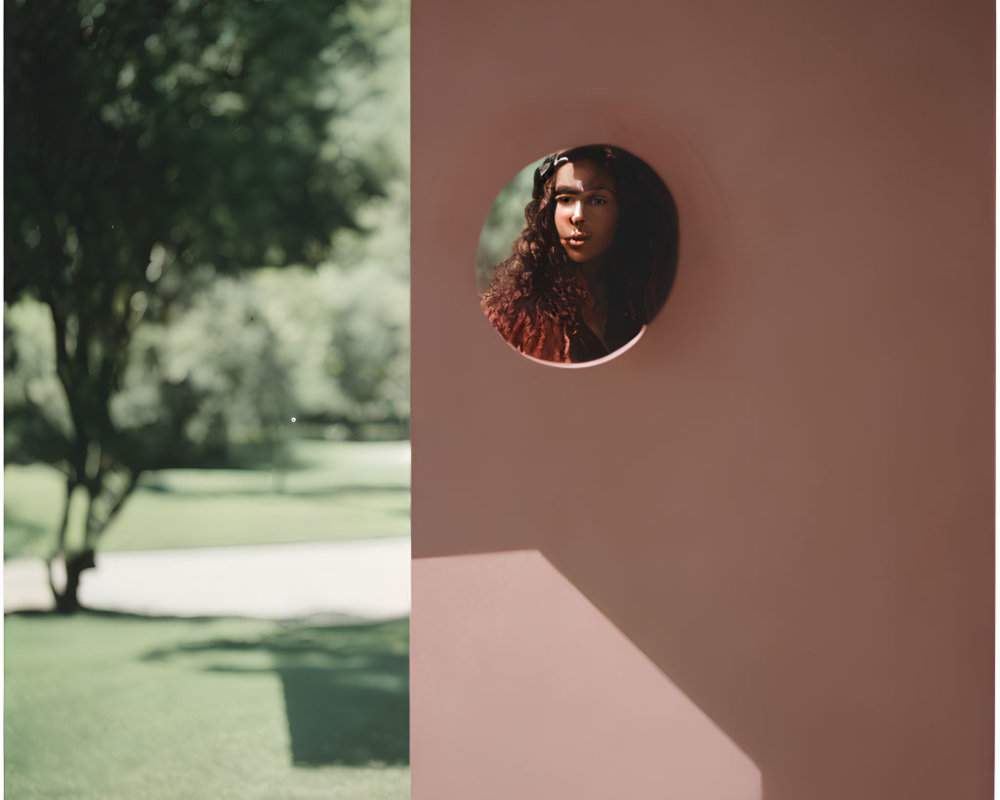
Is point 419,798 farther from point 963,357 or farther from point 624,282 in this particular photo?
point 963,357

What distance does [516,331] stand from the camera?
1.44m

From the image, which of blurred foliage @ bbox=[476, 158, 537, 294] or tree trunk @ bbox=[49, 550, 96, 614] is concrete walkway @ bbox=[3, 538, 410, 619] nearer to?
tree trunk @ bbox=[49, 550, 96, 614]

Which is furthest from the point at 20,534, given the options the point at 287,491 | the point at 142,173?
the point at 142,173

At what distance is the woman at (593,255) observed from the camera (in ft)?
4.63

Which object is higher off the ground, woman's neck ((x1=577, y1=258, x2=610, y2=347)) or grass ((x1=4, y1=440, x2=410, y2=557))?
woman's neck ((x1=577, y1=258, x2=610, y2=347))

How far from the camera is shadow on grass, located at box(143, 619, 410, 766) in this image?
3682 mm

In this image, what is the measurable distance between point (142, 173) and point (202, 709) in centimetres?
293

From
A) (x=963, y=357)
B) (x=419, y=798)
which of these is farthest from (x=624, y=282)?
(x=419, y=798)

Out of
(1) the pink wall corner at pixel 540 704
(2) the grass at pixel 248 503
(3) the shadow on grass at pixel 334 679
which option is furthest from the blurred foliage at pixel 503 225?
(2) the grass at pixel 248 503

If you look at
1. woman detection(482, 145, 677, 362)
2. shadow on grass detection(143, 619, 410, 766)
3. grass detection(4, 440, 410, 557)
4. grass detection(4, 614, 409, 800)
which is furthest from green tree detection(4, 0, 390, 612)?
woman detection(482, 145, 677, 362)

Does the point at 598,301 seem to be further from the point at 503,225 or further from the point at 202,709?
the point at 202,709

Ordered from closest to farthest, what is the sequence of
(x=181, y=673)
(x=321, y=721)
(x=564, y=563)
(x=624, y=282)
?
(x=624, y=282)
(x=564, y=563)
(x=321, y=721)
(x=181, y=673)

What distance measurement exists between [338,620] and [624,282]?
151 inches

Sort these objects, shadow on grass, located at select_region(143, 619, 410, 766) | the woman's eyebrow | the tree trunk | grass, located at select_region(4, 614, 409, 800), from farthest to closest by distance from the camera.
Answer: the tree trunk, shadow on grass, located at select_region(143, 619, 410, 766), grass, located at select_region(4, 614, 409, 800), the woman's eyebrow
